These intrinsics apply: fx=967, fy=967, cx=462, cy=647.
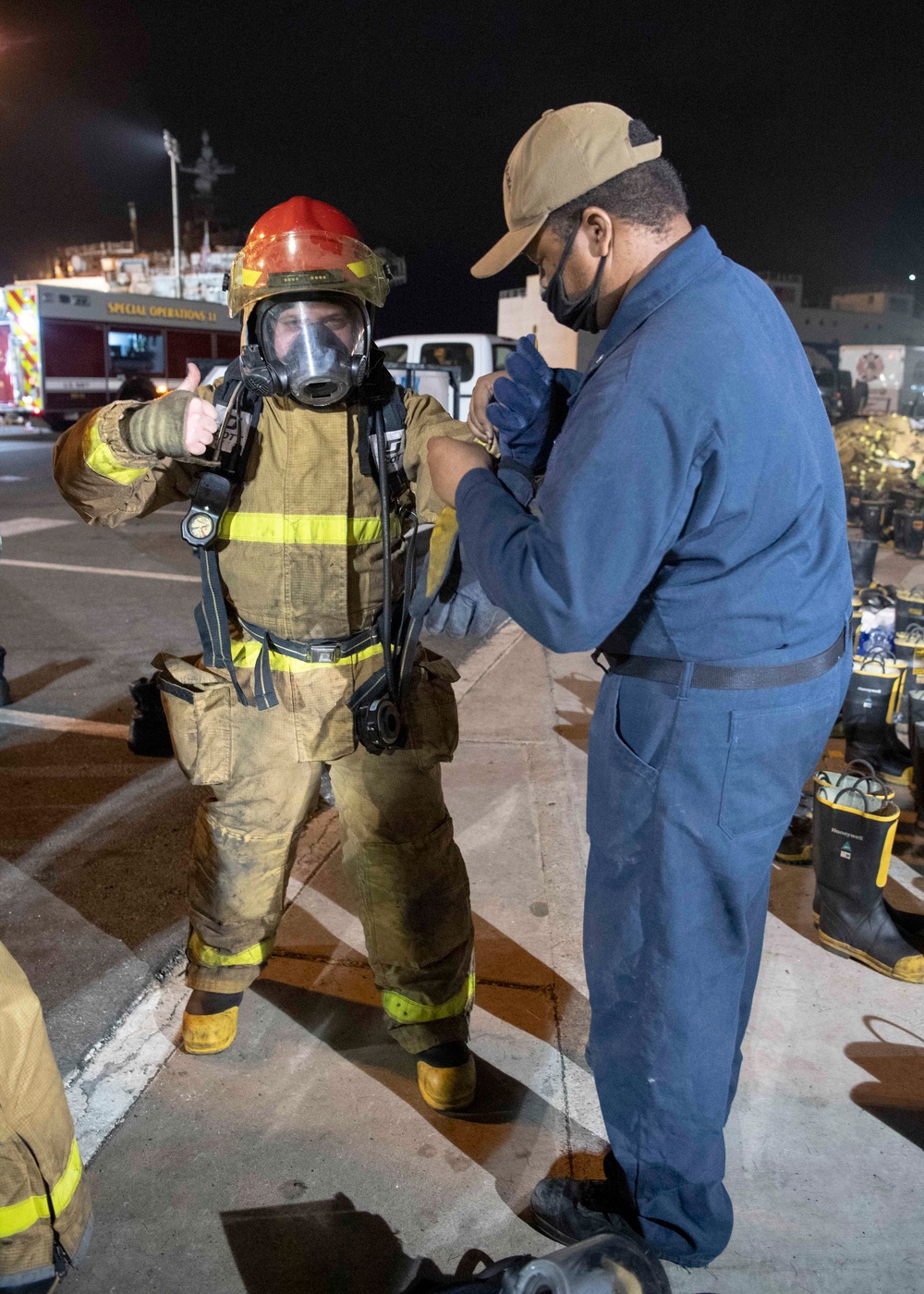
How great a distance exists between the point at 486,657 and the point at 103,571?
3.94 m

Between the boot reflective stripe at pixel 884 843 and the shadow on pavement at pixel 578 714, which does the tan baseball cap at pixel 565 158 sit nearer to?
the boot reflective stripe at pixel 884 843

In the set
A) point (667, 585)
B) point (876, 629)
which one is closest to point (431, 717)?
point (667, 585)

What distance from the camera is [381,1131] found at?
91.1 inches

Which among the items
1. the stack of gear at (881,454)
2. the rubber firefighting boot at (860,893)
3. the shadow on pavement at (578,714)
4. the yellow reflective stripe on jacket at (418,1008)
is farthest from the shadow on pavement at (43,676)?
the stack of gear at (881,454)

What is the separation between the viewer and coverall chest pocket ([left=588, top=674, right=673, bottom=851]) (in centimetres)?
169

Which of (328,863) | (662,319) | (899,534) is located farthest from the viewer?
(899,534)

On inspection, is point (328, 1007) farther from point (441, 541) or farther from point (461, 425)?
point (461, 425)

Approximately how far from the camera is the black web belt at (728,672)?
1.65 m

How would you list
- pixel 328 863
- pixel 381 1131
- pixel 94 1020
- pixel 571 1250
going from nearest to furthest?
pixel 571 1250, pixel 381 1131, pixel 94 1020, pixel 328 863

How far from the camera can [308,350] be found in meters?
2.19

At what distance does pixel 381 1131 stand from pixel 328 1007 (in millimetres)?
513

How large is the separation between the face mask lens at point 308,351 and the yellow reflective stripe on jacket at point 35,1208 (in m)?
1.61

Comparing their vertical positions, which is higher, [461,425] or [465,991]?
[461,425]

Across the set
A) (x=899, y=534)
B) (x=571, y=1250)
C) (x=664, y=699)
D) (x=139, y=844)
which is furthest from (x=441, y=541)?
(x=899, y=534)
